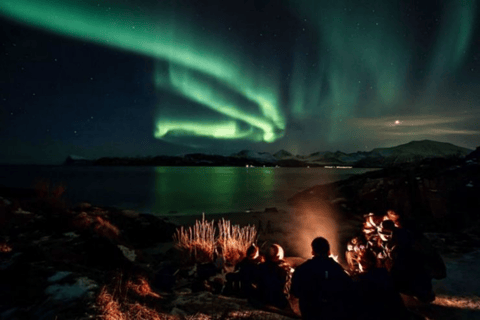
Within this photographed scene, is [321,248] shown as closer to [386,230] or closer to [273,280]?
[273,280]

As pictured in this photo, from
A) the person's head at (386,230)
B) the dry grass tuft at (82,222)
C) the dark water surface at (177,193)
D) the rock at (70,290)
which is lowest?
the dark water surface at (177,193)

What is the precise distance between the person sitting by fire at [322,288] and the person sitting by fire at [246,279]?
156cm

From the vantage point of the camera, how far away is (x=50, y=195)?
16.4m

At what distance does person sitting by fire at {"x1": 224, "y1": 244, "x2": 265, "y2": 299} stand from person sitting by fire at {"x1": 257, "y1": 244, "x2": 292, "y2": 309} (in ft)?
0.68

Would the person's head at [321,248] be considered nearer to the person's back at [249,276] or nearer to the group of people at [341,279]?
the group of people at [341,279]

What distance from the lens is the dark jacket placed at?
13.2 ft

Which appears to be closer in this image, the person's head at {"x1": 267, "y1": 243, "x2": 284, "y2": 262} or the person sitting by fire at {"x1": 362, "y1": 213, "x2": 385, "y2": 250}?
the person's head at {"x1": 267, "y1": 243, "x2": 284, "y2": 262}

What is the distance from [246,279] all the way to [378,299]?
271 centimetres

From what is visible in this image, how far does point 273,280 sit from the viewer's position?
17.7 ft

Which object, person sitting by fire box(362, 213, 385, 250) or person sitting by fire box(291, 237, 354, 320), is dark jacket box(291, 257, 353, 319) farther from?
person sitting by fire box(362, 213, 385, 250)

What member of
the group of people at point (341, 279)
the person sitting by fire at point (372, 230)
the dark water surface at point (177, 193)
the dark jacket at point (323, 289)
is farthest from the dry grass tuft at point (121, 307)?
the dark water surface at point (177, 193)

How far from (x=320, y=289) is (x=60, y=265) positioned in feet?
17.9

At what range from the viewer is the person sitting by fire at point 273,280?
17.5ft

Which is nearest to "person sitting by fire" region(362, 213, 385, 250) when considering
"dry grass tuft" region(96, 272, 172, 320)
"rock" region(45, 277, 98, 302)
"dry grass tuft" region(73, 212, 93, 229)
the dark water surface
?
"dry grass tuft" region(96, 272, 172, 320)
